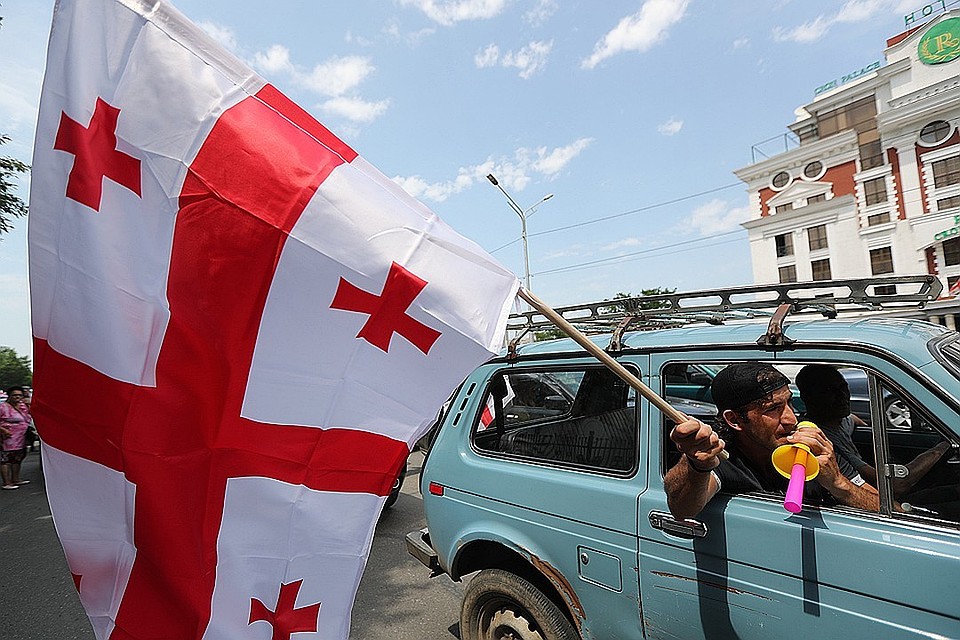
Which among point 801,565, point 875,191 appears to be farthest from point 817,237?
point 801,565

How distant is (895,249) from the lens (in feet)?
132

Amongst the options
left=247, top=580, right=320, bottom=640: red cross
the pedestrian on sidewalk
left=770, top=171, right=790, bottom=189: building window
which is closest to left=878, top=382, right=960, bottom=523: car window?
left=247, top=580, right=320, bottom=640: red cross

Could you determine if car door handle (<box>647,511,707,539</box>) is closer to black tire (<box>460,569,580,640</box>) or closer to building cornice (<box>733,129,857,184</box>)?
black tire (<box>460,569,580,640</box>)

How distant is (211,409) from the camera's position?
1.75 metres

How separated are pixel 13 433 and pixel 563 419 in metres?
10.3

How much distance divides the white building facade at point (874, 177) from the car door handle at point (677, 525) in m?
43.5

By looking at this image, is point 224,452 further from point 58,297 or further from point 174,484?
point 58,297

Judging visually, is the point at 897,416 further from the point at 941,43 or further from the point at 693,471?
the point at 941,43

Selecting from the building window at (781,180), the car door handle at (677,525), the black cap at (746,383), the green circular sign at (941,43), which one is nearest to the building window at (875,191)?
the building window at (781,180)

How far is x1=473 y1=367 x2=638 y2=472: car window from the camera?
2.69m

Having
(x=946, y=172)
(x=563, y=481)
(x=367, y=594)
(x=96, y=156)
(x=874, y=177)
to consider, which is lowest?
(x=367, y=594)

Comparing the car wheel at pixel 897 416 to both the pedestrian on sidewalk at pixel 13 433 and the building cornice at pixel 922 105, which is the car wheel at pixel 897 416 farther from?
the building cornice at pixel 922 105

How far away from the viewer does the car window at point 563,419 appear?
2693mm

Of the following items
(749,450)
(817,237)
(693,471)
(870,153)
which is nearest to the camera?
(693,471)
